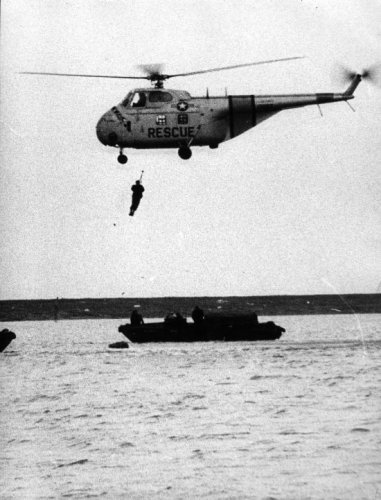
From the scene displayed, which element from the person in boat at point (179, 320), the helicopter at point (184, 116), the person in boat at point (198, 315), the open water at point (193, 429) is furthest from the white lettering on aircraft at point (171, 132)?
the person in boat at point (179, 320)

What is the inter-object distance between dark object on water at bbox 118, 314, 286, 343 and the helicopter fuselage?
20661 millimetres

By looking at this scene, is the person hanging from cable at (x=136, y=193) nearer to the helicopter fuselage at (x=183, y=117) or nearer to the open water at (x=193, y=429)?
the helicopter fuselage at (x=183, y=117)

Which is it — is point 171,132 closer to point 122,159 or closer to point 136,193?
point 122,159

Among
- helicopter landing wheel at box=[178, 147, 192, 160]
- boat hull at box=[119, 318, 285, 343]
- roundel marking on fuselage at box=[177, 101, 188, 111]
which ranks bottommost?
boat hull at box=[119, 318, 285, 343]

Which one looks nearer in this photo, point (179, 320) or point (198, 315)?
point (198, 315)

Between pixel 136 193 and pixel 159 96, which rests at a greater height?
pixel 159 96

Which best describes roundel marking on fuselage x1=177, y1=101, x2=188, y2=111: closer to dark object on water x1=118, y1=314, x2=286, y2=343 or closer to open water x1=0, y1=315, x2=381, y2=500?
open water x1=0, y1=315, x2=381, y2=500

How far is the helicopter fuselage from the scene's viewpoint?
2662 cm

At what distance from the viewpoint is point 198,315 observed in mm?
44906

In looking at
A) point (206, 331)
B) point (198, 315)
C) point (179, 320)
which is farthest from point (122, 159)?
point (206, 331)

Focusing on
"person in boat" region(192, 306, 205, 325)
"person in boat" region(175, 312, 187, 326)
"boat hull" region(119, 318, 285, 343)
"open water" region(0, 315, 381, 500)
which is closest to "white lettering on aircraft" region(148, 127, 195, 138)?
"open water" region(0, 315, 381, 500)

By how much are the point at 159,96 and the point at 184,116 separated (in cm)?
90

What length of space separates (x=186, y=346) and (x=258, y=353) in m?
9.66

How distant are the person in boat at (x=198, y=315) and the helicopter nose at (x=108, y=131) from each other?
17448 millimetres
